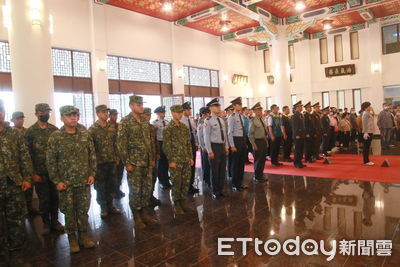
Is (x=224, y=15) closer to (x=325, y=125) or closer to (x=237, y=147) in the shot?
(x=325, y=125)

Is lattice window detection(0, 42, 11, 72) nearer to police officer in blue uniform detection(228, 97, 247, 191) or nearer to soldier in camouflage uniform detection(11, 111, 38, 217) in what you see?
soldier in camouflage uniform detection(11, 111, 38, 217)

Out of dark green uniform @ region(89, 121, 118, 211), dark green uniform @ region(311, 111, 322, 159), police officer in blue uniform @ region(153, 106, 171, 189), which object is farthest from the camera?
dark green uniform @ region(311, 111, 322, 159)

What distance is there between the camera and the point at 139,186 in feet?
11.9

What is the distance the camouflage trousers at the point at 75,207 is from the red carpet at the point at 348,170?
4.59m

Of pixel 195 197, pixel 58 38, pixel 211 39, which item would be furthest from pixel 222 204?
pixel 211 39

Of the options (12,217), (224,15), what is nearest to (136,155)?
(12,217)

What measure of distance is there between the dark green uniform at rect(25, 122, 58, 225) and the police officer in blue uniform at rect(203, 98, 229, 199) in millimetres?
2311

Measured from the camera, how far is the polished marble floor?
2.72 m

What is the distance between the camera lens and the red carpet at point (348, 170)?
5.73 m

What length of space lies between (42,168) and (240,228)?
101 inches

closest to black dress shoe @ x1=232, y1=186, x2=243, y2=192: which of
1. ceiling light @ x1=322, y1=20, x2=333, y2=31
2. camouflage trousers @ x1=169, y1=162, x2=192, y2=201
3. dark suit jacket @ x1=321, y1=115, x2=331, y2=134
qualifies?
camouflage trousers @ x1=169, y1=162, x2=192, y2=201

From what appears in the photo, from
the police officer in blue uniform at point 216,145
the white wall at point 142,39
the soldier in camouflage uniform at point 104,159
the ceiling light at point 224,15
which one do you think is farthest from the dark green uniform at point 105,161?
the ceiling light at point 224,15

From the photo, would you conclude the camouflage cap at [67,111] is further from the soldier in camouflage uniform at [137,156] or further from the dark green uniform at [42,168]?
the dark green uniform at [42,168]

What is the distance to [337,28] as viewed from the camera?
14.7 metres
